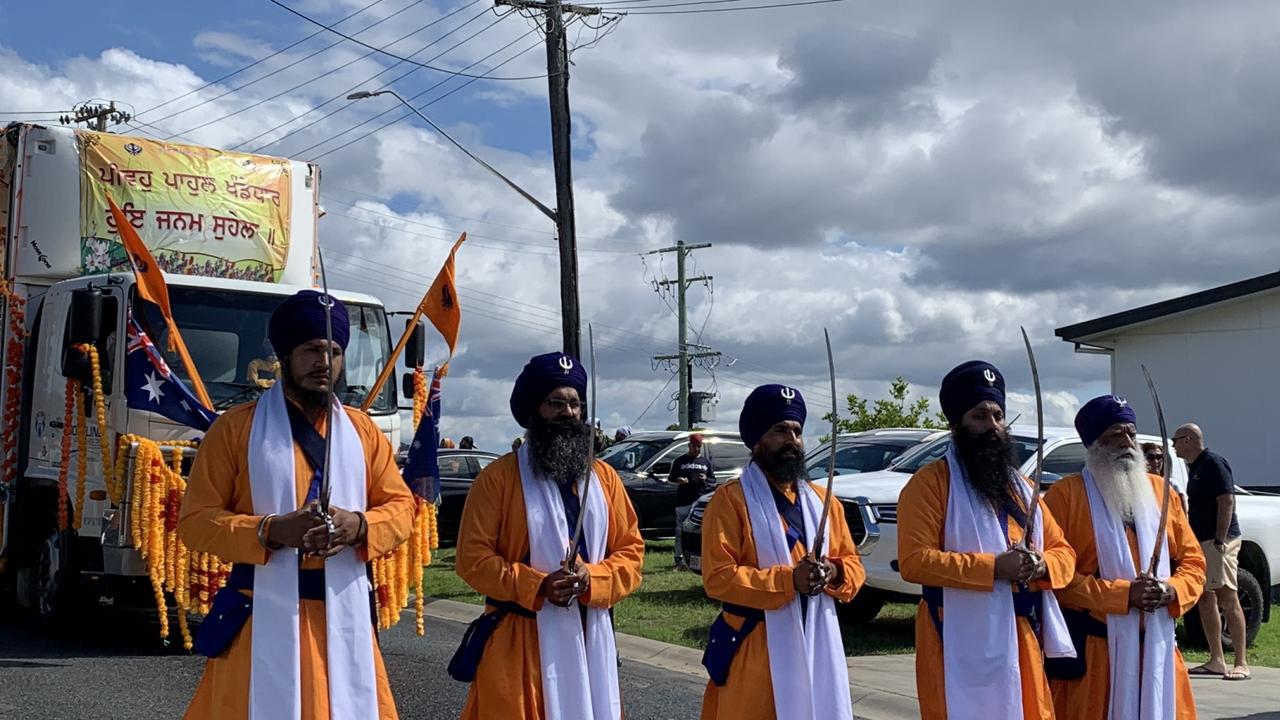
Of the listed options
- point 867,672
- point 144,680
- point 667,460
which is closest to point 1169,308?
point 667,460

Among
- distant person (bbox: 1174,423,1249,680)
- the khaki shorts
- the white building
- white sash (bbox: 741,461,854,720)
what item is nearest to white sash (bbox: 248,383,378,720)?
white sash (bbox: 741,461,854,720)

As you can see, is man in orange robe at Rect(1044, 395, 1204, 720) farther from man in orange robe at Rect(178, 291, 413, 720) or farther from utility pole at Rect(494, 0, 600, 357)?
utility pole at Rect(494, 0, 600, 357)

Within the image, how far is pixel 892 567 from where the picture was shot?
10.9 metres

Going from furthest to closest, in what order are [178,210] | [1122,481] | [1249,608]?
[1249,608], [178,210], [1122,481]

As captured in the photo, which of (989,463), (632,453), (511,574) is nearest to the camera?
(511,574)

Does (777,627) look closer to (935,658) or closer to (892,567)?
(935,658)

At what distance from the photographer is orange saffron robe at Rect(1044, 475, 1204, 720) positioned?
5.71m

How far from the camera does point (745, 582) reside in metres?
5.22

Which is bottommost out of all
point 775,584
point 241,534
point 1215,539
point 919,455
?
point 1215,539

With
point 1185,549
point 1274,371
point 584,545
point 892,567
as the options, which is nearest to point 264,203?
point 892,567

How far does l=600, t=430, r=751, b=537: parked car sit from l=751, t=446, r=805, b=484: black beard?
1346 centimetres

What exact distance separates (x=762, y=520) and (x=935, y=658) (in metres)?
0.88

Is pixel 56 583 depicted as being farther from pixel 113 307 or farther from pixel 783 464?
pixel 783 464

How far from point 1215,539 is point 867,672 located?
279 cm
